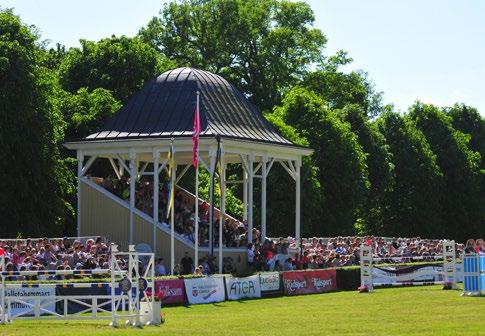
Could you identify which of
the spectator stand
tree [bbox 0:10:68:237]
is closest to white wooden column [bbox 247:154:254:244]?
tree [bbox 0:10:68:237]

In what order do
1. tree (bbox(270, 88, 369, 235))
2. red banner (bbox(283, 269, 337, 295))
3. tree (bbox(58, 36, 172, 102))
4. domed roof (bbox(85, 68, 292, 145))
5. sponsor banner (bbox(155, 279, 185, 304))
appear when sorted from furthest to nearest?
1. tree (bbox(270, 88, 369, 235))
2. tree (bbox(58, 36, 172, 102))
3. domed roof (bbox(85, 68, 292, 145))
4. red banner (bbox(283, 269, 337, 295))
5. sponsor banner (bbox(155, 279, 185, 304))

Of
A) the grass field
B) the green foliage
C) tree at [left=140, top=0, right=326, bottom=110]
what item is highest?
tree at [left=140, top=0, right=326, bottom=110]

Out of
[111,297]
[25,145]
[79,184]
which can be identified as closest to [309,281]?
[79,184]

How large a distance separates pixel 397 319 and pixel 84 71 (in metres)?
46.1

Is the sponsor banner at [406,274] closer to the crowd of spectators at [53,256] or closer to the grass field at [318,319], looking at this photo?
the grass field at [318,319]

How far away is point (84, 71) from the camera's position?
241 feet

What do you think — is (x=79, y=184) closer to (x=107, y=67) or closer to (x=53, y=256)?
(x=53, y=256)

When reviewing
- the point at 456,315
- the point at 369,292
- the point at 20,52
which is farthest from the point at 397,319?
the point at 20,52

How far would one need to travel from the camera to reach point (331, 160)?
79.8 metres

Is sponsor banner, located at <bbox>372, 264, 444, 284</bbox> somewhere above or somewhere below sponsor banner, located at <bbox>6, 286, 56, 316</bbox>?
above

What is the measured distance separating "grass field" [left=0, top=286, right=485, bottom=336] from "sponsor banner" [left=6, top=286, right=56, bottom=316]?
0.85 m

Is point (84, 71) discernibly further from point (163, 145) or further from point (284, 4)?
point (284, 4)

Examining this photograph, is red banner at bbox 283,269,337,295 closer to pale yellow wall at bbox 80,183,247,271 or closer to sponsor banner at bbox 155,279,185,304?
pale yellow wall at bbox 80,183,247,271

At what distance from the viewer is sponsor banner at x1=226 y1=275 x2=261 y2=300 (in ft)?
141
